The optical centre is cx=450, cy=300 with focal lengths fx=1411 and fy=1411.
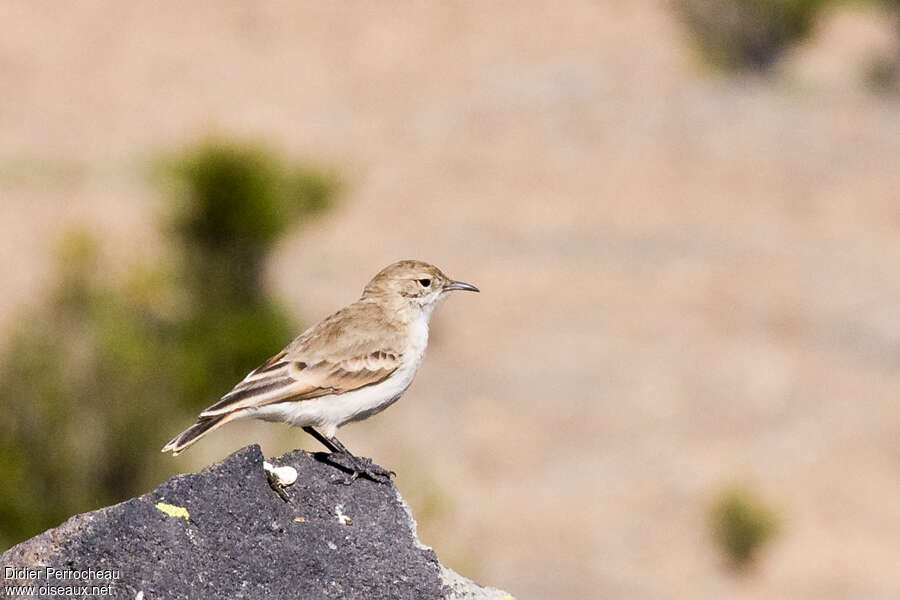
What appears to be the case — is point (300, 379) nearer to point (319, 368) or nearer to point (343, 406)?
point (319, 368)

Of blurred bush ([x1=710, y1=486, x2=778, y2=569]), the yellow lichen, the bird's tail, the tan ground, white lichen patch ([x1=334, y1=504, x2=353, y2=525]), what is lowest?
the tan ground

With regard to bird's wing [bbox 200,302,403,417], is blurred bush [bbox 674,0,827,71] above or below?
below

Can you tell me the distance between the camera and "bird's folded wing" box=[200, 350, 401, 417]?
6402 mm

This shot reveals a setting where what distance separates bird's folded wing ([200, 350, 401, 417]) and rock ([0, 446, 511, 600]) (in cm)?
71

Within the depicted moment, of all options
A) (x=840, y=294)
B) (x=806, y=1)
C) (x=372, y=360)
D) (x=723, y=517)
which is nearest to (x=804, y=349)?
(x=840, y=294)

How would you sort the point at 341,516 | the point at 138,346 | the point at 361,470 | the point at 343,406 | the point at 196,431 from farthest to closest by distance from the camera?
the point at 138,346, the point at 343,406, the point at 196,431, the point at 361,470, the point at 341,516

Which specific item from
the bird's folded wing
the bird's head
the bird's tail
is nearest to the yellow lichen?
the bird's tail

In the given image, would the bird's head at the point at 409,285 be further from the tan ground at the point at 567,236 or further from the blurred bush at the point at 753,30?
the blurred bush at the point at 753,30

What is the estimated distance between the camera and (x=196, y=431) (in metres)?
6.11

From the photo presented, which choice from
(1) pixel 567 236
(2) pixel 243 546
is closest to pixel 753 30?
(1) pixel 567 236

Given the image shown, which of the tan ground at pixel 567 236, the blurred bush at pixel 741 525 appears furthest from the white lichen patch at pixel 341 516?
the blurred bush at pixel 741 525

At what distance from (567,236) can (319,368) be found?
80.7 feet

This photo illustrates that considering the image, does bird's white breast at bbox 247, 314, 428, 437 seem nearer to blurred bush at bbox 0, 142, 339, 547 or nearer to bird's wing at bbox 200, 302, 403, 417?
bird's wing at bbox 200, 302, 403, 417

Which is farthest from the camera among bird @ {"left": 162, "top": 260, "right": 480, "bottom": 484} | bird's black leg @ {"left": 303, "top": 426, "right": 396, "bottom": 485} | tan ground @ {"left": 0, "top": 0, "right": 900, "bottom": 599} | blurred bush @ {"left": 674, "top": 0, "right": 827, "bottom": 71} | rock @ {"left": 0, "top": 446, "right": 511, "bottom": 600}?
blurred bush @ {"left": 674, "top": 0, "right": 827, "bottom": 71}
